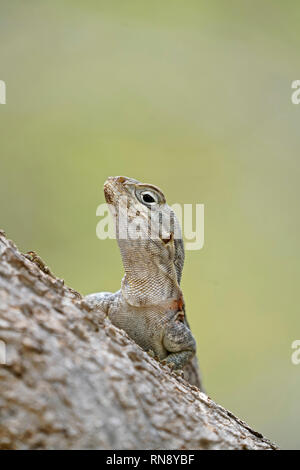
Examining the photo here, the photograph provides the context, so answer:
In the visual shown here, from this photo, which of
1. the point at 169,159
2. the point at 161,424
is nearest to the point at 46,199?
the point at 169,159

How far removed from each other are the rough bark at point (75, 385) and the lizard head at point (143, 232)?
2.26ft

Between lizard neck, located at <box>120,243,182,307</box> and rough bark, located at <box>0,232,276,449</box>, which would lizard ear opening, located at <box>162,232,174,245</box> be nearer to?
lizard neck, located at <box>120,243,182,307</box>

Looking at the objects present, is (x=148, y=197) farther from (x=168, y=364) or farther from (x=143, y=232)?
(x=168, y=364)

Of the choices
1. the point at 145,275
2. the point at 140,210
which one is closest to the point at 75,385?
the point at 145,275

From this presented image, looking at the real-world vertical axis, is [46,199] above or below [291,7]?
below

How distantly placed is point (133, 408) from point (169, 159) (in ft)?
22.8

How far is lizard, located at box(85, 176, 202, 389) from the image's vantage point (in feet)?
8.08

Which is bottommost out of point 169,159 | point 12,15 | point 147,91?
point 169,159

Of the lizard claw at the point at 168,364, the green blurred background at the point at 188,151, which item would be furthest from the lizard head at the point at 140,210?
the green blurred background at the point at 188,151

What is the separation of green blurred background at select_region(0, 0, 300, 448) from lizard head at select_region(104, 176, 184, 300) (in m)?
5.22

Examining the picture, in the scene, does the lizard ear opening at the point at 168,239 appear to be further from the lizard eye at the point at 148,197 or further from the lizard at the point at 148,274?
the lizard eye at the point at 148,197

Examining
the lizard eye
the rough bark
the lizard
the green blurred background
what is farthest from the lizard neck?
the green blurred background

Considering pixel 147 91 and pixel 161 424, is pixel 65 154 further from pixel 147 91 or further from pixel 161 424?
pixel 161 424

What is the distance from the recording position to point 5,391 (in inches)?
54.9
